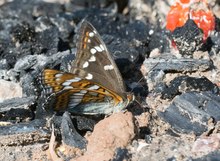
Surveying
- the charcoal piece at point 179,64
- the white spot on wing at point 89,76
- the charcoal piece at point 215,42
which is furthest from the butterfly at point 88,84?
the charcoal piece at point 215,42

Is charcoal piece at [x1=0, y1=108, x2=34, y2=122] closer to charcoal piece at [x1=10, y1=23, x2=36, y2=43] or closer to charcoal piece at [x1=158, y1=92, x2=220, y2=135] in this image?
charcoal piece at [x1=158, y1=92, x2=220, y2=135]

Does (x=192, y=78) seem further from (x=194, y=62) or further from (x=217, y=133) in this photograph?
(x=217, y=133)

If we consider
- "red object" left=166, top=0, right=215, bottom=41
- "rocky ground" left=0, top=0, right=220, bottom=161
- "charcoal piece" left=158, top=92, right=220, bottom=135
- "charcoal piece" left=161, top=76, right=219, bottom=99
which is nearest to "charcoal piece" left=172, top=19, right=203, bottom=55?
"rocky ground" left=0, top=0, right=220, bottom=161

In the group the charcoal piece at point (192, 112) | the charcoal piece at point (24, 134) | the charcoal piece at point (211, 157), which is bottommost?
the charcoal piece at point (24, 134)

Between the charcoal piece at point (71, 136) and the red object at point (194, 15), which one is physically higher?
the red object at point (194, 15)

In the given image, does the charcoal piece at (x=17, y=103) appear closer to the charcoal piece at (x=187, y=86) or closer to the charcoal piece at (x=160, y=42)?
the charcoal piece at (x=187, y=86)

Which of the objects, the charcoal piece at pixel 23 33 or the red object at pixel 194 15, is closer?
the red object at pixel 194 15
